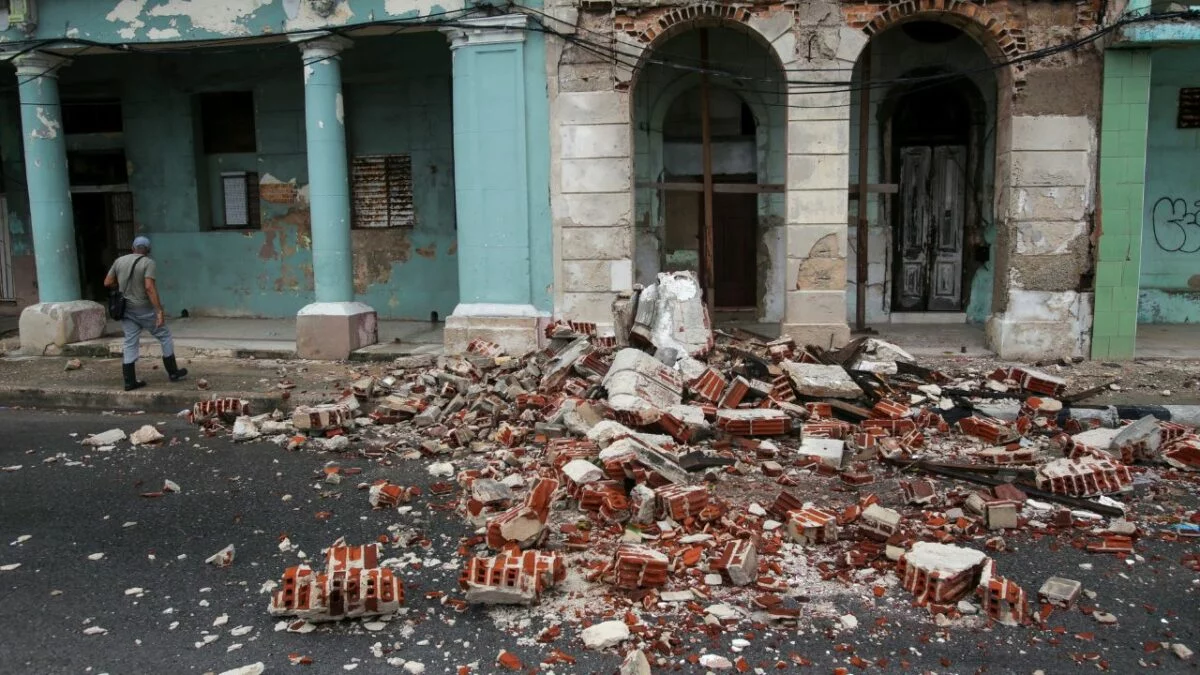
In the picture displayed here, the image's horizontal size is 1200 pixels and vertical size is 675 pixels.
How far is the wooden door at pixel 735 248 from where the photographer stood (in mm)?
12273

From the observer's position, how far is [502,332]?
1016 cm

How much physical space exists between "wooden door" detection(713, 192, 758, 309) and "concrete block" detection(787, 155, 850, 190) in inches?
83.5

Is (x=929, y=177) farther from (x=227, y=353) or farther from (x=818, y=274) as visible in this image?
(x=227, y=353)

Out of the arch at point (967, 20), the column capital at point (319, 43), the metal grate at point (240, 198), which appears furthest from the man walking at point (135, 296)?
the arch at point (967, 20)

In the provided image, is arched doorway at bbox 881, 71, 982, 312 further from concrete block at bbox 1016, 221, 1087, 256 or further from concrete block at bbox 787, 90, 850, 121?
concrete block at bbox 787, 90, 850, 121

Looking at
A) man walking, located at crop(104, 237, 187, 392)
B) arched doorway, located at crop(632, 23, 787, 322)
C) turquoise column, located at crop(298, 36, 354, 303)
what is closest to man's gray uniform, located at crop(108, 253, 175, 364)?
man walking, located at crop(104, 237, 187, 392)

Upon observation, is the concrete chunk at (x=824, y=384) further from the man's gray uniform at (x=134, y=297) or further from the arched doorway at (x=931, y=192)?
the man's gray uniform at (x=134, y=297)

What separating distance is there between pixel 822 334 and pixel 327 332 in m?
5.64

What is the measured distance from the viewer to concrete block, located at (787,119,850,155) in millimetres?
9914

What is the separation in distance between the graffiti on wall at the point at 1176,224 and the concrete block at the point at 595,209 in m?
7.21

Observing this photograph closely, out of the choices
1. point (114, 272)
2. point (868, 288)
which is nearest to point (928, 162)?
point (868, 288)

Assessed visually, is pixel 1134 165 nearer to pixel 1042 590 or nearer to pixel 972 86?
pixel 972 86

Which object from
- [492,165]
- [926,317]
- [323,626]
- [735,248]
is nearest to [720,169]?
[735,248]

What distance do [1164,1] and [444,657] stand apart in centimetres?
1136
